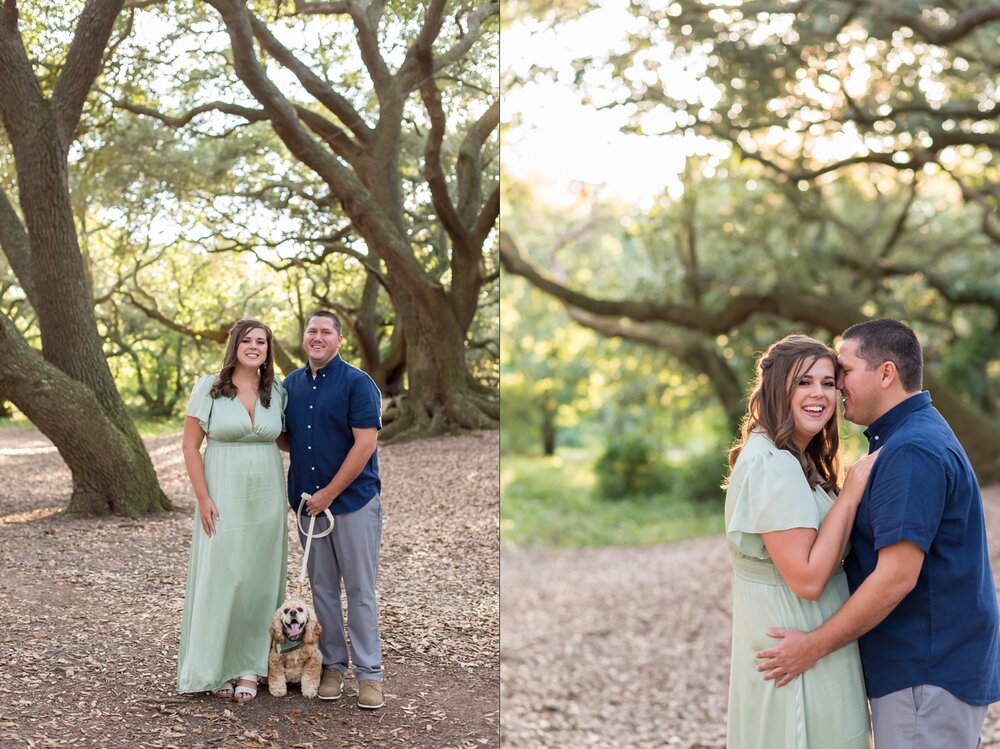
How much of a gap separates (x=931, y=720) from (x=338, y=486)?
6.14 feet

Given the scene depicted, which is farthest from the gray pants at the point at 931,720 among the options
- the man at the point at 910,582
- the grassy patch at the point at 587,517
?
the grassy patch at the point at 587,517

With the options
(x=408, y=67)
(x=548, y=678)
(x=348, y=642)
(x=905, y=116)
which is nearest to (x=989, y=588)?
(x=348, y=642)

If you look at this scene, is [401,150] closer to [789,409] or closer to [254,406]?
[254,406]

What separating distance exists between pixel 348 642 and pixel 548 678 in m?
6.03

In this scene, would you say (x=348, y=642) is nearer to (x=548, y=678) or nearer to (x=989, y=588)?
(x=989, y=588)

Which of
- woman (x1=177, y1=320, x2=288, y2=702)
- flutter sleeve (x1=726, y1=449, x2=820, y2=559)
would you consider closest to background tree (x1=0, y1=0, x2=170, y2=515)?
woman (x1=177, y1=320, x2=288, y2=702)

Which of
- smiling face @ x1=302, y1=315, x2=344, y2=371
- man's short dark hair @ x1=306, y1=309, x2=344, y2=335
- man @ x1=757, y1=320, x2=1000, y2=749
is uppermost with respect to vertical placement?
man's short dark hair @ x1=306, y1=309, x2=344, y2=335

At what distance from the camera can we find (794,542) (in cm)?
244

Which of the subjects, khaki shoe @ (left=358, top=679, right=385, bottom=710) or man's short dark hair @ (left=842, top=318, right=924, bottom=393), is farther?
khaki shoe @ (left=358, top=679, right=385, bottom=710)

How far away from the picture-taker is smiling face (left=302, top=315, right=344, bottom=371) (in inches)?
130

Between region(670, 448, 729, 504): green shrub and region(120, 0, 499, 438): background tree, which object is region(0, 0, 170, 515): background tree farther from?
region(670, 448, 729, 504): green shrub

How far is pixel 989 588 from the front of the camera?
2586 mm

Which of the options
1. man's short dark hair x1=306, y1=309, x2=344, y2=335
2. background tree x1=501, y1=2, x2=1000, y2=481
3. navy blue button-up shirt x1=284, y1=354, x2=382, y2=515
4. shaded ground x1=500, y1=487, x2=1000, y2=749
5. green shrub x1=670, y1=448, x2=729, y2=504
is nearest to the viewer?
Answer: navy blue button-up shirt x1=284, y1=354, x2=382, y2=515

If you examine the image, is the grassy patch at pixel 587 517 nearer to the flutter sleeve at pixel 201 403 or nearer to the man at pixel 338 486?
the man at pixel 338 486
